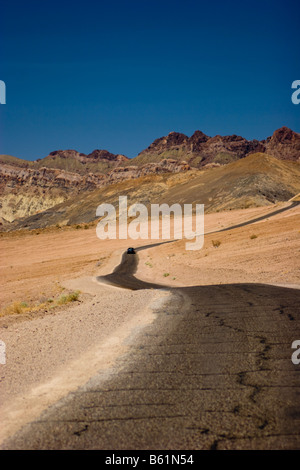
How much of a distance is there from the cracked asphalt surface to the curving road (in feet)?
0.04

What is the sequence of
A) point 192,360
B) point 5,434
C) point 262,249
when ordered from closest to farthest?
point 5,434, point 192,360, point 262,249

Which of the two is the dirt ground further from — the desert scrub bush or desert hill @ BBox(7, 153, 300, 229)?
desert hill @ BBox(7, 153, 300, 229)

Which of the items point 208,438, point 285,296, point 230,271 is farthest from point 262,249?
point 208,438

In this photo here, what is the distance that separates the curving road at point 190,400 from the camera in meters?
3.76

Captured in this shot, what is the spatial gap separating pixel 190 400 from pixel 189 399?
3cm

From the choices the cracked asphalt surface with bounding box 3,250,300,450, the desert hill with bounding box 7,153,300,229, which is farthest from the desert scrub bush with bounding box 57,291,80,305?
the desert hill with bounding box 7,153,300,229

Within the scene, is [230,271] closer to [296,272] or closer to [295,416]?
[296,272]

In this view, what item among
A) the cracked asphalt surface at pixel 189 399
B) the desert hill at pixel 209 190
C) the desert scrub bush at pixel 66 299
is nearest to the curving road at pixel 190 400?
the cracked asphalt surface at pixel 189 399

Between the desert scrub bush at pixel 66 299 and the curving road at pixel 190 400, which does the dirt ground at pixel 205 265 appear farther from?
the curving road at pixel 190 400

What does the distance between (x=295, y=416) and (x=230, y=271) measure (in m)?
24.9

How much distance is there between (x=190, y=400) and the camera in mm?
4625

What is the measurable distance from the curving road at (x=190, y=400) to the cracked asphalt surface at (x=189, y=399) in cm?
1

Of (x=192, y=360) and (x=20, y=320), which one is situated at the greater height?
(x=192, y=360)
